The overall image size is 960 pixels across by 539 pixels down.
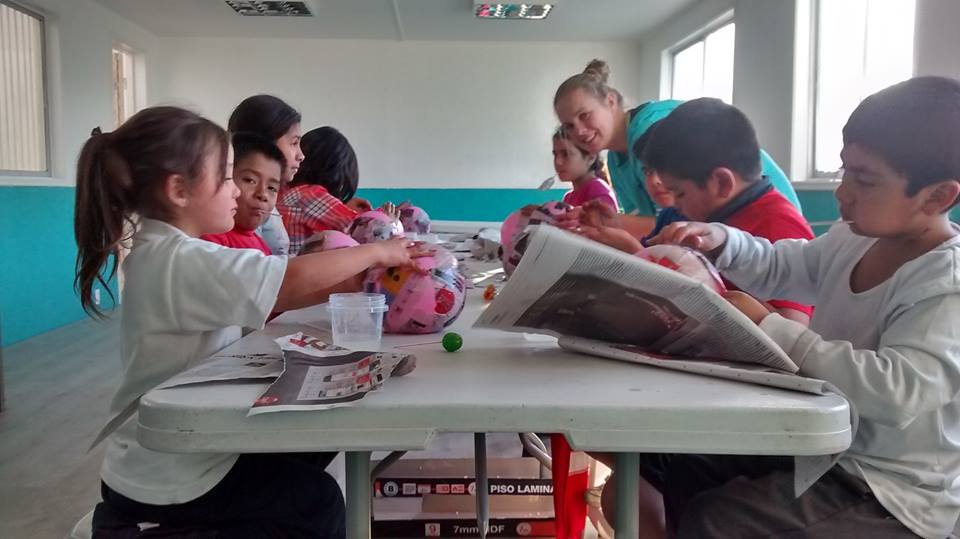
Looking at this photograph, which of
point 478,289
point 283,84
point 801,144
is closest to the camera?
point 478,289

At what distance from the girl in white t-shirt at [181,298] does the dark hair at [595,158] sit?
4.46 feet

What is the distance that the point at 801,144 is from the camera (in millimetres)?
4730

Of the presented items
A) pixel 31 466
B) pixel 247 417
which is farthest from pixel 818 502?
pixel 31 466

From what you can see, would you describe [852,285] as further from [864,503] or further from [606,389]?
[606,389]

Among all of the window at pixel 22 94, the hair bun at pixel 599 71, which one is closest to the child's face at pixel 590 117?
the hair bun at pixel 599 71

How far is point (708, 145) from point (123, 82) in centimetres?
731

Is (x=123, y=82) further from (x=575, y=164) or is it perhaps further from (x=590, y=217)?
(x=590, y=217)

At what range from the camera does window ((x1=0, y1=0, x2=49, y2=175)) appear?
4.89 meters

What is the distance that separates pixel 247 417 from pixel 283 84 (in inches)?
310

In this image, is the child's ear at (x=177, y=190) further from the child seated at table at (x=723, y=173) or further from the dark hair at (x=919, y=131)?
the dark hair at (x=919, y=131)

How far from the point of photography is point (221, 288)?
1036 mm

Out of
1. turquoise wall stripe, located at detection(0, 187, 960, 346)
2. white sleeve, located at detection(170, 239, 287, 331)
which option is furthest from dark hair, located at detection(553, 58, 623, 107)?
turquoise wall stripe, located at detection(0, 187, 960, 346)

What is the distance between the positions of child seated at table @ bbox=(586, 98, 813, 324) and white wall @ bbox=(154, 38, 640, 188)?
6750 mm

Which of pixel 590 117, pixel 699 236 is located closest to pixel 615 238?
pixel 699 236
